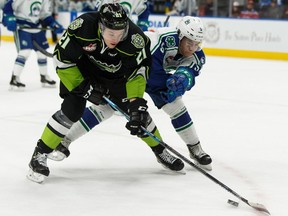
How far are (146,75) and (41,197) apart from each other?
30.0 inches

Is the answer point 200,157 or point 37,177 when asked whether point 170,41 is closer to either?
point 200,157

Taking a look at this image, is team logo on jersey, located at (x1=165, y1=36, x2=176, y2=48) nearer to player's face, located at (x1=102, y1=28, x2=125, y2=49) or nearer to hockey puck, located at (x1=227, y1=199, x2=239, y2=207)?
player's face, located at (x1=102, y1=28, x2=125, y2=49)

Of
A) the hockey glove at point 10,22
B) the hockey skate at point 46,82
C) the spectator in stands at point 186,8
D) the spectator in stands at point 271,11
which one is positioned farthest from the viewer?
the spectator in stands at point 186,8

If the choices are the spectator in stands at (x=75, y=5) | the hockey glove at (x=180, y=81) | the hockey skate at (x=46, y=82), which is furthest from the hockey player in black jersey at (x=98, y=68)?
the spectator in stands at (x=75, y=5)

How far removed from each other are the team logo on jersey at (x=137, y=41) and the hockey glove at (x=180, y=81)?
12.8 inches

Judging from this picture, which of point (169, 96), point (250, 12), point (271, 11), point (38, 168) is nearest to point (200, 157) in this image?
point (169, 96)

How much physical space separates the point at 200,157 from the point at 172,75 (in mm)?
499

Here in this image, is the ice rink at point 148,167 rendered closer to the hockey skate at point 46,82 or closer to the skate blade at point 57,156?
the skate blade at point 57,156

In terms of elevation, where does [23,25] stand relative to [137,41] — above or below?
below

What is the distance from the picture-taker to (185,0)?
1091 centimetres

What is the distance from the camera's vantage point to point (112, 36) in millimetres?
2871

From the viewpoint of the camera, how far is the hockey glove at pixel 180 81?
3.22 metres

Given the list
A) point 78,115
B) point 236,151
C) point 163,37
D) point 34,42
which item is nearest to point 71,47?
point 78,115

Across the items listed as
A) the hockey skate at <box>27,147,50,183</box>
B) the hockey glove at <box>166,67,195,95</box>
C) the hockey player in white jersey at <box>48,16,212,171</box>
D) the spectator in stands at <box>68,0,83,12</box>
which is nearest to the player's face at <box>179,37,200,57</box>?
the hockey player in white jersey at <box>48,16,212,171</box>
